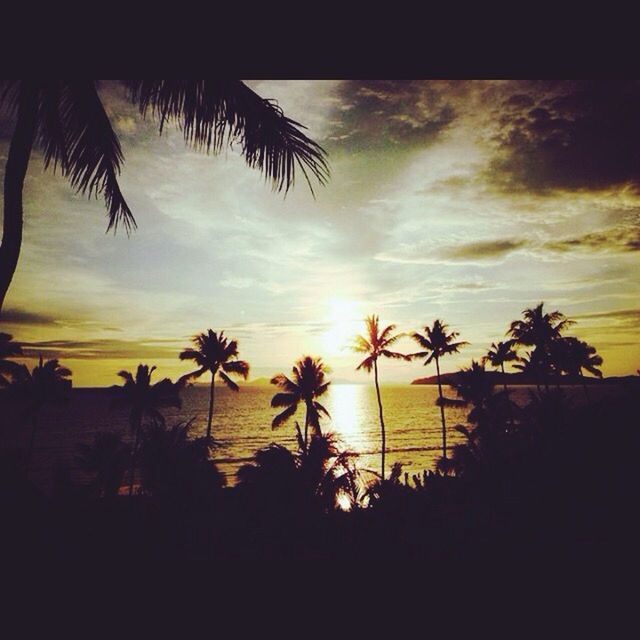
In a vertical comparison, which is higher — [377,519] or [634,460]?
[634,460]

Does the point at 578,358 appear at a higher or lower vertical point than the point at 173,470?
higher

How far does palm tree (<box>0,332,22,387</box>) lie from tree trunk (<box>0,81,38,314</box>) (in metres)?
30.3

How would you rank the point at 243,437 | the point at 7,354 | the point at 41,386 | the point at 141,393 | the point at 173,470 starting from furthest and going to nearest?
1. the point at 243,437
2. the point at 41,386
3. the point at 141,393
4. the point at 7,354
5. the point at 173,470

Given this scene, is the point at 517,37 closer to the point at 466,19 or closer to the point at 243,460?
the point at 466,19

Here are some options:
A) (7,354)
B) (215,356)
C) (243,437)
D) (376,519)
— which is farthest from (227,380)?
(243,437)

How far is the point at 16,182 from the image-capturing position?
323 centimetres

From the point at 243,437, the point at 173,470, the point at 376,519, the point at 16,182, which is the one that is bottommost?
the point at 376,519

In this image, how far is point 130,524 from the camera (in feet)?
19.9

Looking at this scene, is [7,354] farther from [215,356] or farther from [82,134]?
[82,134]

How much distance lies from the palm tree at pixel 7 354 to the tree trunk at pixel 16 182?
99.5 feet

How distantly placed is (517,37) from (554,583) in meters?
4.05

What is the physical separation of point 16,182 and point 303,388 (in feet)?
92.6

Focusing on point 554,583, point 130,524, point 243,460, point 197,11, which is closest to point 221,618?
point 554,583

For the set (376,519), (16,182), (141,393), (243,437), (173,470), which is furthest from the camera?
(243,437)
